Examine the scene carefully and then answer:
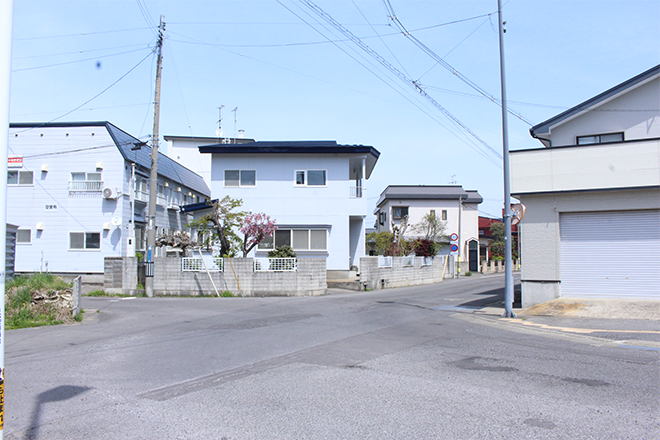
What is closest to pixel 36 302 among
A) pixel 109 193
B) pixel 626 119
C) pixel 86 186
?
pixel 109 193

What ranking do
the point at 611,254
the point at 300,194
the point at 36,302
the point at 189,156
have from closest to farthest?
the point at 36,302 → the point at 611,254 → the point at 300,194 → the point at 189,156

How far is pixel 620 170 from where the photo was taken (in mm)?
12859

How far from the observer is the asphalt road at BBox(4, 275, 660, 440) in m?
4.64

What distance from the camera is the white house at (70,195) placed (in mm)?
24719

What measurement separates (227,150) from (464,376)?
790 inches

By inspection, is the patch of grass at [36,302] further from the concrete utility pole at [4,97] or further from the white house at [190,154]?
the white house at [190,154]

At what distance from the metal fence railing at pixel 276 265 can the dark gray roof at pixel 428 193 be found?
28.4 m

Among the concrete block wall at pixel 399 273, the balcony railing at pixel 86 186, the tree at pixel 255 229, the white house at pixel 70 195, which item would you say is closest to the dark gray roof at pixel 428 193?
the concrete block wall at pixel 399 273

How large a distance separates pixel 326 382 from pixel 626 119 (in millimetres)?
14761

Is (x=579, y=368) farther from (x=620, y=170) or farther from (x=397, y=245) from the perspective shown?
(x=397, y=245)

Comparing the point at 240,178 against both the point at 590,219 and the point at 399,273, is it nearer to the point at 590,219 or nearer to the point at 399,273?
the point at 399,273

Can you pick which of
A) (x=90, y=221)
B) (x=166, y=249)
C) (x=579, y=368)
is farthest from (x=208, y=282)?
(x=579, y=368)

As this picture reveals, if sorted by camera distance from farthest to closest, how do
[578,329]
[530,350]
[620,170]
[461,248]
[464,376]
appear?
[461,248] < [620,170] < [578,329] < [530,350] < [464,376]

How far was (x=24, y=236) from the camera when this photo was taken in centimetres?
2503
